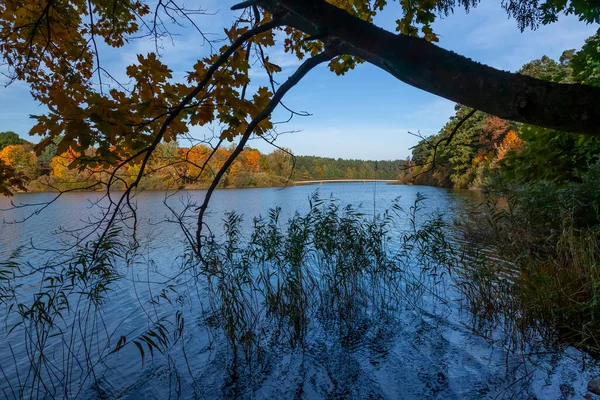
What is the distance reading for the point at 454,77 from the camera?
1.27 meters

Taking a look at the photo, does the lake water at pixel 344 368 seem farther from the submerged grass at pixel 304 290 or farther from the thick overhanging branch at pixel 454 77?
the thick overhanging branch at pixel 454 77

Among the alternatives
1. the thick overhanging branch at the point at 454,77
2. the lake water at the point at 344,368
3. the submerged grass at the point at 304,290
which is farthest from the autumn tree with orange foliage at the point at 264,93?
the submerged grass at the point at 304,290

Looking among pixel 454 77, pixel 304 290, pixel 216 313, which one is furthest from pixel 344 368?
pixel 454 77

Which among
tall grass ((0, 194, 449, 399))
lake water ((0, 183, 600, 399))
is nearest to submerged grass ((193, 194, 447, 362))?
tall grass ((0, 194, 449, 399))

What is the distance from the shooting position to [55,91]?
1508 millimetres

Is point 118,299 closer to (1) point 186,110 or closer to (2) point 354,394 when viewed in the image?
(2) point 354,394

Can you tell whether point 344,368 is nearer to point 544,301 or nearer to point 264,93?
point 544,301

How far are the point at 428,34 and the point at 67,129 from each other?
10.4 ft

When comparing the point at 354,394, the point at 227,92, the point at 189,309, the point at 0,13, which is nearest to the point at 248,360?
the point at 354,394

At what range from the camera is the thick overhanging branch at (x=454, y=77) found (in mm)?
1123

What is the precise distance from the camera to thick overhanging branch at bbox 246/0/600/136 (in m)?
1.12

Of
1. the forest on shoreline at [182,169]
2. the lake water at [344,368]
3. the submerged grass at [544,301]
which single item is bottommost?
the lake water at [344,368]

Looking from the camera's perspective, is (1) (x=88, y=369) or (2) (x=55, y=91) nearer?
(2) (x=55, y=91)

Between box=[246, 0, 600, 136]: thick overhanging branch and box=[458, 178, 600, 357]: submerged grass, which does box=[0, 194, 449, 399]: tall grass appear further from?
box=[246, 0, 600, 136]: thick overhanging branch
